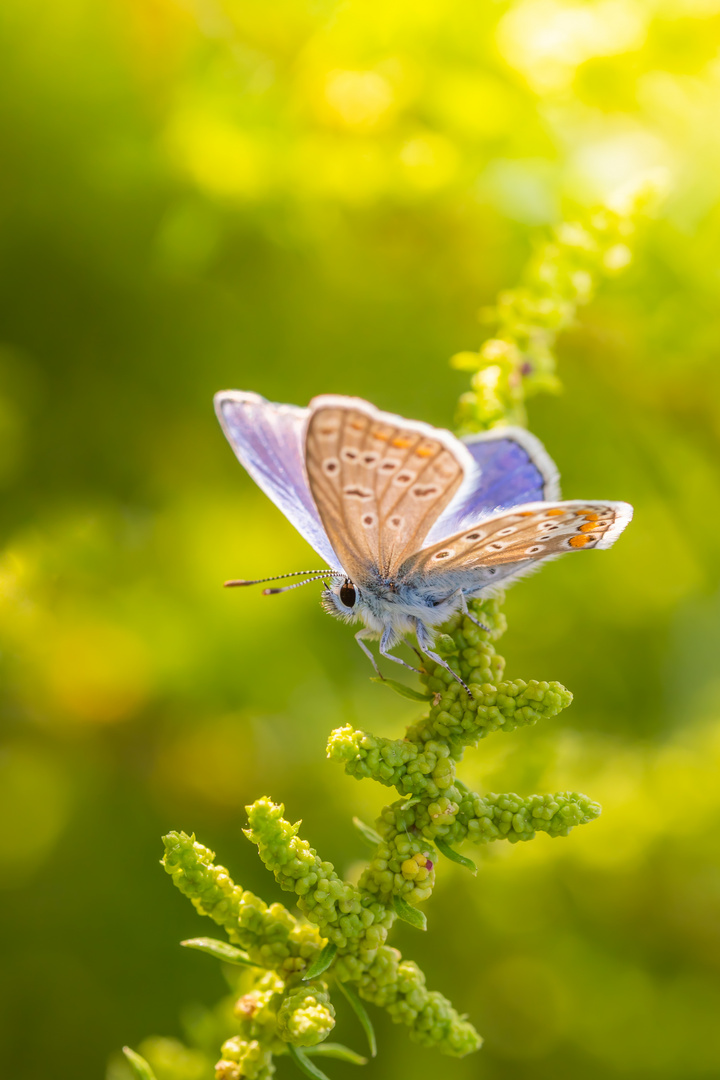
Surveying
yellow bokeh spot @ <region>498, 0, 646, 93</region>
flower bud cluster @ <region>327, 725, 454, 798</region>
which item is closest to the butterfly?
flower bud cluster @ <region>327, 725, 454, 798</region>

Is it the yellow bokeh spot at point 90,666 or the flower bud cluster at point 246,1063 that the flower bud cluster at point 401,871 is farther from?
the yellow bokeh spot at point 90,666

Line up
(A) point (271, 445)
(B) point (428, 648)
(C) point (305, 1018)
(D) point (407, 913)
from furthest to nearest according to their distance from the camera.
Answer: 1. (A) point (271, 445)
2. (B) point (428, 648)
3. (D) point (407, 913)
4. (C) point (305, 1018)

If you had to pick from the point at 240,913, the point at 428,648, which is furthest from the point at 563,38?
the point at 240,913

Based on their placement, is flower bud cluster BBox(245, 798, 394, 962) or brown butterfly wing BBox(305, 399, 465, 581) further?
brown butterfly wing BBox(305, 399, 465, 581)

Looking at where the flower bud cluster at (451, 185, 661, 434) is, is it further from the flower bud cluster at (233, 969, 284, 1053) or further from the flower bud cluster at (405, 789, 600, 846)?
the flower bud cluster at (233, 969, 284, 1053)

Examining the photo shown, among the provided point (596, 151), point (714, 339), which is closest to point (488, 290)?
point (596, 151)

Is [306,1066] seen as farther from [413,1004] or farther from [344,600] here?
[344,600]

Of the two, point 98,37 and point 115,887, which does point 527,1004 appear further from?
point 98,37

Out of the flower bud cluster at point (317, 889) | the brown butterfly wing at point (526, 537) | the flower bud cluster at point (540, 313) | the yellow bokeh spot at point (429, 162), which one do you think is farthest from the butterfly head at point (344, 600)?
the yellow bokeh spot at point (429, 162)
